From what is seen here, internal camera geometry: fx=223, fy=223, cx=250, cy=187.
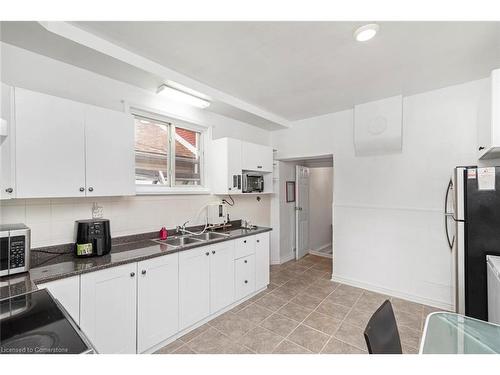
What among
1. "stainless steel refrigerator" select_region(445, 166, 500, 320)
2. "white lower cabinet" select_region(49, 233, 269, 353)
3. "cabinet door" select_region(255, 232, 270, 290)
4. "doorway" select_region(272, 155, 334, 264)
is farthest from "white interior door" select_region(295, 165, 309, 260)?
"stainless steel refrigerator" select_region(445, 166, 500, 320)

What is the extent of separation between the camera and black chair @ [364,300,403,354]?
0.91 m

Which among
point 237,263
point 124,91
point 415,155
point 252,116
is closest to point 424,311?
point 415,155

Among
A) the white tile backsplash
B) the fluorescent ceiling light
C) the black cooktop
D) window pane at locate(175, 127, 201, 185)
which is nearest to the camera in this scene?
the black cooktop

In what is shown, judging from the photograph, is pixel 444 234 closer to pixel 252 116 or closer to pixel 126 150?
pixel 252 116

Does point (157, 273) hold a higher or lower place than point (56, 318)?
lower

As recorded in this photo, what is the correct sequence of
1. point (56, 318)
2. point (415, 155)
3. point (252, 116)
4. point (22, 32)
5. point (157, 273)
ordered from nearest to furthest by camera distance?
1. point (56, 318)
2. point (22, 32)
3. point (157, 273)
4. point (415, 155)
5. point (252, 116)

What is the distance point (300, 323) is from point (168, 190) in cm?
211

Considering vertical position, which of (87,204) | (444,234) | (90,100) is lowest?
(444,234)

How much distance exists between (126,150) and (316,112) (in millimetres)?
2789

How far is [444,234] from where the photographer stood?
2680mm

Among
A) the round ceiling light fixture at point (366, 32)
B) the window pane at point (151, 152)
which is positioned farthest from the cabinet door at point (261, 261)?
the round ceiling light fixture at point (366, 32)

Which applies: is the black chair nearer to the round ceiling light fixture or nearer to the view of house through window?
the round ceiling light fixture

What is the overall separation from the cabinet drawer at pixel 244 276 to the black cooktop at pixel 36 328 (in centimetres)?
188

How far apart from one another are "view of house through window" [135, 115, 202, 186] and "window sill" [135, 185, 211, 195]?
0.07 m
